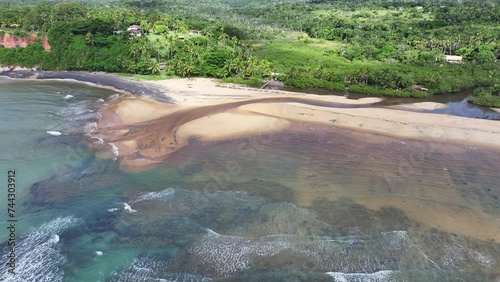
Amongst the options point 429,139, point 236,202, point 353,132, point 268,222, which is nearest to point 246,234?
point 268,222

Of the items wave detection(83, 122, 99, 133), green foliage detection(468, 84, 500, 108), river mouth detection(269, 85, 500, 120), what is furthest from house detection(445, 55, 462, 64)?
wave detection(83, 122, 99, 133)

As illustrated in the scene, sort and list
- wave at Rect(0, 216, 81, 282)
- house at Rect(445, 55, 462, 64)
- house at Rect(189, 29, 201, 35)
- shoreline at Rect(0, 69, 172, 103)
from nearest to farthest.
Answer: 1. wave at Rect(0, 216, 81, 282)
2. shoreline at Rect(0, 69, 172, 103)
3. house at Rect(445, 55, 462, 64)
4. house at Rect(189, 29, 201, 35)

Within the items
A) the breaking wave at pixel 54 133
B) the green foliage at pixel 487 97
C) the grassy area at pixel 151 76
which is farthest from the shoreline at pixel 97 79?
the green foliage at pixel 487 97

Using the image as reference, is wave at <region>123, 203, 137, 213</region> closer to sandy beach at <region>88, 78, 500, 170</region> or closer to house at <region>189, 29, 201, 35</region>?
sandy beach at <region>88, 78, 500, 170</region>

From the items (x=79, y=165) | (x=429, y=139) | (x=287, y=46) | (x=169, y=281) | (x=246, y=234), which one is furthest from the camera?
(x=287, y=46)

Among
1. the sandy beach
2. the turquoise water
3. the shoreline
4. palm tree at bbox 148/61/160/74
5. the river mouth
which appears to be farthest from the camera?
palm tree at bbox 148/61/160/74

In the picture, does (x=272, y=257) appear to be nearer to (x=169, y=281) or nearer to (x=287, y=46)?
(x=169, y=281)

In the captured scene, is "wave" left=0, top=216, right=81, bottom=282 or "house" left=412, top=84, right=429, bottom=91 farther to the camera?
"house" left=412, top=84, right=429, bottom=91

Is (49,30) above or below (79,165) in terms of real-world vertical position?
above
